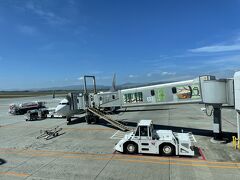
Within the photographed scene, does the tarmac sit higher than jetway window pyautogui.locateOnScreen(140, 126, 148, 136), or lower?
lower

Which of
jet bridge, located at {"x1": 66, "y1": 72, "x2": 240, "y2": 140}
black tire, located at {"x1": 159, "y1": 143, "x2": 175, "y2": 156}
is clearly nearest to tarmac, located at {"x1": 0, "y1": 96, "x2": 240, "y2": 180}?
black tire, located at {"x1": 159, "y1": 143, "x2": 175, "y2": 156}

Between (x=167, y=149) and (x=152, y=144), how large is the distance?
1274mm

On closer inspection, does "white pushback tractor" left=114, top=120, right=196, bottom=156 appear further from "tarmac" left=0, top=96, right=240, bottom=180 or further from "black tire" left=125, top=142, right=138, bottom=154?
"tarmac" left=0, top=96, right=240, bottom=180

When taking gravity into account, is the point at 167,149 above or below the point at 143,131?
below

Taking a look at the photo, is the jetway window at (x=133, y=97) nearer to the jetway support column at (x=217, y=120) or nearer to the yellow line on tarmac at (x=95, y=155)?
the jetway support column at (x=217, y=120)

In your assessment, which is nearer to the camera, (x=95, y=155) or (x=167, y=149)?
(x=167, y=149)

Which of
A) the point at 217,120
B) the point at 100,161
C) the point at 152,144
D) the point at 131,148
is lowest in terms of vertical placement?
the point at 100,161

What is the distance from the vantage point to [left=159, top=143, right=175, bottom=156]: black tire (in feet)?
Result: 61.0

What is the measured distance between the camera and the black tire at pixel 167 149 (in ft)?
61.0

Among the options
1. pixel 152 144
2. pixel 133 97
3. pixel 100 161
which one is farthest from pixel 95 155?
pixel 133 97

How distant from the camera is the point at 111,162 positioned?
17656 millimetres

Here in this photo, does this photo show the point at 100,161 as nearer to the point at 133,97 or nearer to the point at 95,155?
the point at 95,155

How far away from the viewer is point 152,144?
1883 cm

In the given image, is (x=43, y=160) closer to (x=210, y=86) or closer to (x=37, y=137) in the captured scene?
(x=37, y=137)
